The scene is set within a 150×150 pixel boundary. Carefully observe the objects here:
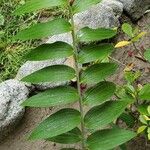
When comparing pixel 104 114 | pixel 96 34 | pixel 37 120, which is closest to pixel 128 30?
pixel 96 34

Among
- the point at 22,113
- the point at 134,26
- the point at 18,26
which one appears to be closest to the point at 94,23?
the point at 134,26

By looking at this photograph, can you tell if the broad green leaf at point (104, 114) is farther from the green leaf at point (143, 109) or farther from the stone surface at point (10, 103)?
the stone surface at point (10, 103)

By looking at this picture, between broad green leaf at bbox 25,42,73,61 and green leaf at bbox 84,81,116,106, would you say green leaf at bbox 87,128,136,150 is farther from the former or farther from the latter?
broad green leaf at bbox 25,42,73,61

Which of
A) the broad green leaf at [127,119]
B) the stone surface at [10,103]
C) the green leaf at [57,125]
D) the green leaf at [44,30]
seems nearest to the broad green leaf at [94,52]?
the green leaf at [44,30]

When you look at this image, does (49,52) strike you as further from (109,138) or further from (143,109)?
(143,109)

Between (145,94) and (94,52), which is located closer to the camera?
(94,52)

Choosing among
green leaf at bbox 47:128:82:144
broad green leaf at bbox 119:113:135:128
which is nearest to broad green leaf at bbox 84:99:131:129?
green leaf at bbox 47:128:82:144

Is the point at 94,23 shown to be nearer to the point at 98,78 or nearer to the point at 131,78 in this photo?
the point at 131,78
